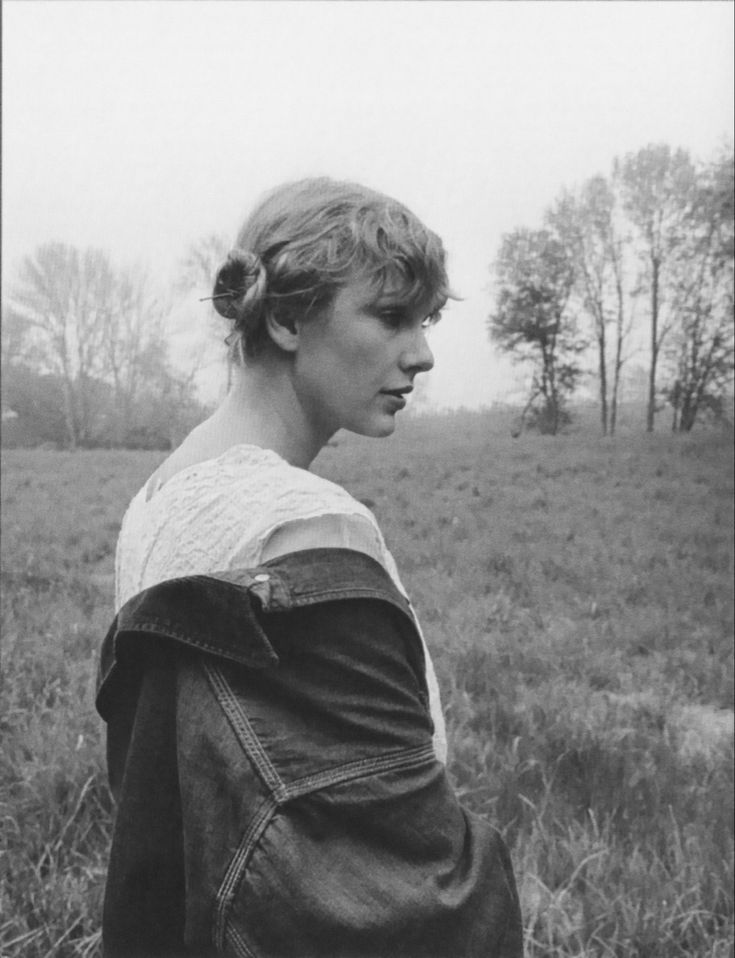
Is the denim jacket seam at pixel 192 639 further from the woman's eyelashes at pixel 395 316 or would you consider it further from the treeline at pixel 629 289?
the treeline at pixel 629 289

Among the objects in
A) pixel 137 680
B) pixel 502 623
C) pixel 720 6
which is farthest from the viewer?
pixel 720 6

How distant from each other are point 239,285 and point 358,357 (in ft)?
0.52

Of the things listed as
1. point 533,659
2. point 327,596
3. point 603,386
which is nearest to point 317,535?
point 327,596

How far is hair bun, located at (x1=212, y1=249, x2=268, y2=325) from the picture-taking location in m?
0.88

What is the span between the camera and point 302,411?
3.11 ft

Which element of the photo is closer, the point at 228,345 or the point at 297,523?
the point at 297,523

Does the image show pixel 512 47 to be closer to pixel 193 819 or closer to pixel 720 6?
pixel 720 6

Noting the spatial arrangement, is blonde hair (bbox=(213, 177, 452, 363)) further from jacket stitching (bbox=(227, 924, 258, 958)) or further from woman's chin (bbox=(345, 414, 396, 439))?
jacket stitching (bbox=(227, 924, 258, 958))

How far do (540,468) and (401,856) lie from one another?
2517 millimetres

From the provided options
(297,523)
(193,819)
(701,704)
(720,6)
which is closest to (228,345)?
(297,523)

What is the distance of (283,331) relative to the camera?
0.91 metres

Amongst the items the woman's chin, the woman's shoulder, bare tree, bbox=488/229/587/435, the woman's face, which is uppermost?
bare tree, bbox=488/229/587/435

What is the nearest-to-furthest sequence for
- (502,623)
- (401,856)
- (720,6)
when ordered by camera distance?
1. (401,856)
2. (502,623)
3. (720,6)

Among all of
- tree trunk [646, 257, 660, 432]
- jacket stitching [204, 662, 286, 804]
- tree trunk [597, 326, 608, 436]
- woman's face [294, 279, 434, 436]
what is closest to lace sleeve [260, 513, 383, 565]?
jacket stitching [204, 662, 286, 804]
